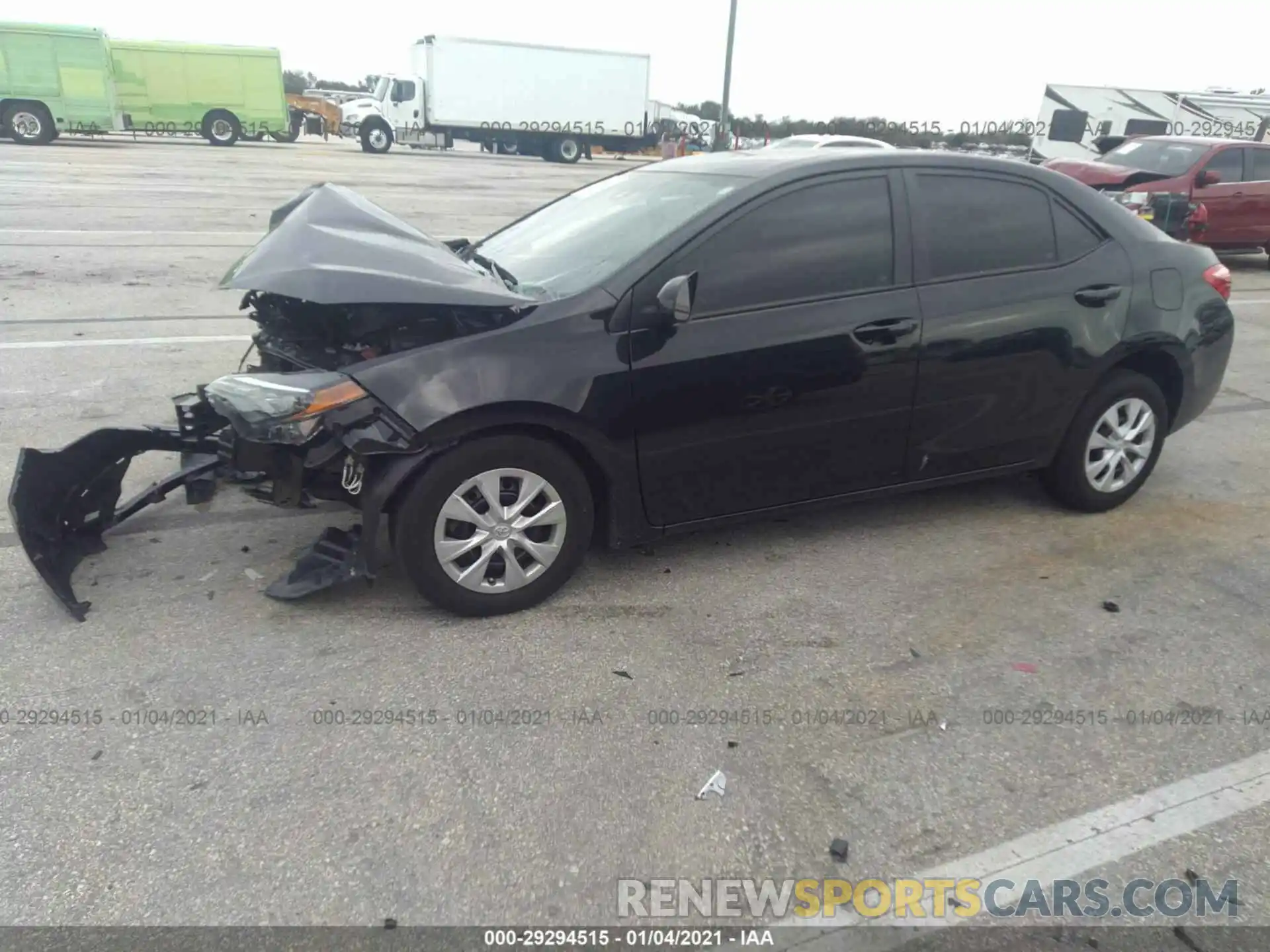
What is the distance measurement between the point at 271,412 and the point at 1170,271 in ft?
13.2

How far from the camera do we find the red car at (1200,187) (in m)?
11.5

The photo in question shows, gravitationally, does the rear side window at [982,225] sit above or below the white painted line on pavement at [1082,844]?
above

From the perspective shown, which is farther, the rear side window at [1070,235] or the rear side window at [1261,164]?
the rear side window at [1261,164]

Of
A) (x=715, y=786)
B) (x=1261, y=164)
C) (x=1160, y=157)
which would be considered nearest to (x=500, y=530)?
(x=715, y=786)

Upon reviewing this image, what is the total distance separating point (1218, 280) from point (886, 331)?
2077 mm

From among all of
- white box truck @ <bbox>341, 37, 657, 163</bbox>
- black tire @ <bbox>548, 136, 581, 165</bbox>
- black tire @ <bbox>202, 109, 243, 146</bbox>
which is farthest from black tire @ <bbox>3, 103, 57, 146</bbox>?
black tire @ <bbox>548, 136, 581, 165</bbox>

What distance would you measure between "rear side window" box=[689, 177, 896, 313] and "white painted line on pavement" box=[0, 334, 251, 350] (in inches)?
198

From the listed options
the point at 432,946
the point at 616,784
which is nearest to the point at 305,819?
the point at 432,946

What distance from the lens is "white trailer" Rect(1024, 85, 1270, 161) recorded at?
2477 centimetres

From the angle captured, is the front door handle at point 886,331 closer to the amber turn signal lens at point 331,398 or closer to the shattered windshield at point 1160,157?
the amber turn signal lens at point 331,398

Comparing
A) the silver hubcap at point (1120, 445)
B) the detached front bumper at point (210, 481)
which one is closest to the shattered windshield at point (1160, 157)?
the silver hubcap at point (1120, 445)

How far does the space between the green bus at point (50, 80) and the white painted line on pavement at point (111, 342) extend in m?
25.2

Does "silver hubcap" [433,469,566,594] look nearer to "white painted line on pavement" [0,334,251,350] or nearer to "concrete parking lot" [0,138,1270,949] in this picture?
"concrete parking lot" [0,138,1270,949]

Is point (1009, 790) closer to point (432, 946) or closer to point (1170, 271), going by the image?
point (432, 946)
